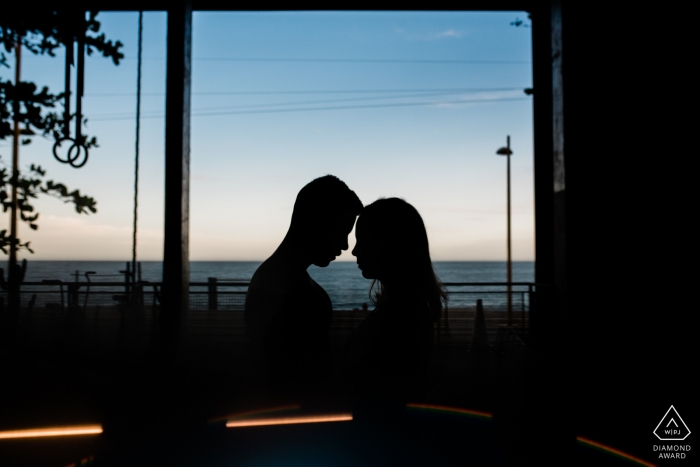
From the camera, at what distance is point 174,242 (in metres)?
3.27

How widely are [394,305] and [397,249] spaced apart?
0.19 m

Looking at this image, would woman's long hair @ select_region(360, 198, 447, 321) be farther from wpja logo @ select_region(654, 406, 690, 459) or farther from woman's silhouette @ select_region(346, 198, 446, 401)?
wpja logo @ select_region(654, 406, 690, 459)

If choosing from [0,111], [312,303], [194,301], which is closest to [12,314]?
[0,111]

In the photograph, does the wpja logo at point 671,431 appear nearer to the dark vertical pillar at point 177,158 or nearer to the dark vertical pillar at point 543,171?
the dark vertical pillar at point 543,171

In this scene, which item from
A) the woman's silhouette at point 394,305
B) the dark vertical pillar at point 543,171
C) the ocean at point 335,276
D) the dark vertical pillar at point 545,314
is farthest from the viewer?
the ocean at point 335,276

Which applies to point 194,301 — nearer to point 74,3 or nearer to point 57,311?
point 57,311

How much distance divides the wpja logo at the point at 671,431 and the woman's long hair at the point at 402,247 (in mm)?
1815

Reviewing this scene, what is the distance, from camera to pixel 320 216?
1567 mm

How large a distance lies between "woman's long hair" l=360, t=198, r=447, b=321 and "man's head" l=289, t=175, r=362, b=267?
0.13m

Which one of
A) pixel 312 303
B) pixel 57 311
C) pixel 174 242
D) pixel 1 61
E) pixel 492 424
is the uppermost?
pixel 1 61

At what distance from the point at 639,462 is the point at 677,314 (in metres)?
0.81

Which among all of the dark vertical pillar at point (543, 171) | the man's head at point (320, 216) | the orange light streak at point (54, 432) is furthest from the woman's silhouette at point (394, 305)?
the dark vertical pillar at point (543, 171)

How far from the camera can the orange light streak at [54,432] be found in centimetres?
296

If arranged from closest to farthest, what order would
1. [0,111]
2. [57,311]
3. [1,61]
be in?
1. [0,111]
2. [1,61]
3. [57,311]
